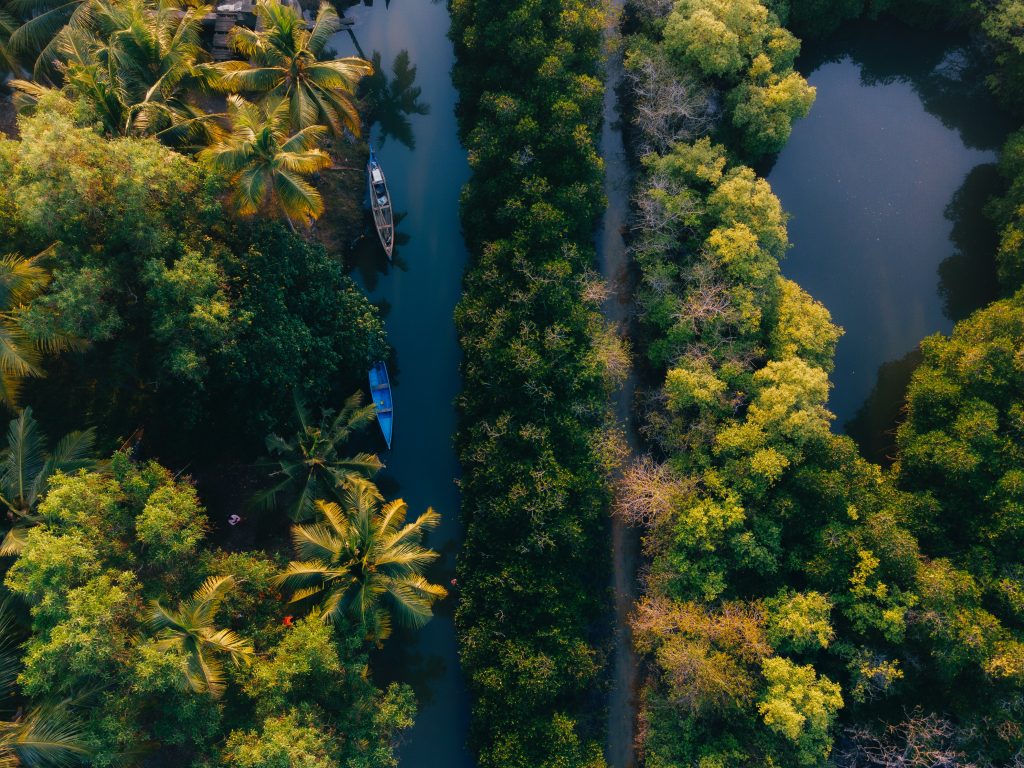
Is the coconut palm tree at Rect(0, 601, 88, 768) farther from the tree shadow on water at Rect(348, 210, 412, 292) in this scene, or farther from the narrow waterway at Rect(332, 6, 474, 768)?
the tree shadow on water at Rect(348, 210, 412, 292)

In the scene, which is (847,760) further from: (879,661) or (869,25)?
(869,25)

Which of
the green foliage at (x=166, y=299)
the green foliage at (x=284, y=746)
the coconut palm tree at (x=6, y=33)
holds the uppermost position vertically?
the coconut palm tree at (x=6, y=33)

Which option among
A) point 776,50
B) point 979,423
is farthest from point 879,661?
point 776,50

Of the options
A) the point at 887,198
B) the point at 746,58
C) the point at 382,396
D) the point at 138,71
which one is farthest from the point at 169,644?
the point at 887,198

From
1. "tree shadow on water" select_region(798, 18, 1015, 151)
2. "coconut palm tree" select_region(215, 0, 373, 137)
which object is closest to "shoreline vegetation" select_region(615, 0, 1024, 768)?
"tree shadow on water" select_region(798, 18, 1015, 151)

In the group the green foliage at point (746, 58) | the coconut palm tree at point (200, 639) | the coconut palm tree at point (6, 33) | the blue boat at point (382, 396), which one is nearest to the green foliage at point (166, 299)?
the blue boat at point (382, 396)

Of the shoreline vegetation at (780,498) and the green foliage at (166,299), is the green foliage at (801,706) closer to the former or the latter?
the shoreline vegetation at (780,498)

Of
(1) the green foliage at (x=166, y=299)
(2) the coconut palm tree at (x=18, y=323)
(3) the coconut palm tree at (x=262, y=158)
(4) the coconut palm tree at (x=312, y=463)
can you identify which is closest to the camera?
(2) the coconut palm tree at (x=18, y=323)
